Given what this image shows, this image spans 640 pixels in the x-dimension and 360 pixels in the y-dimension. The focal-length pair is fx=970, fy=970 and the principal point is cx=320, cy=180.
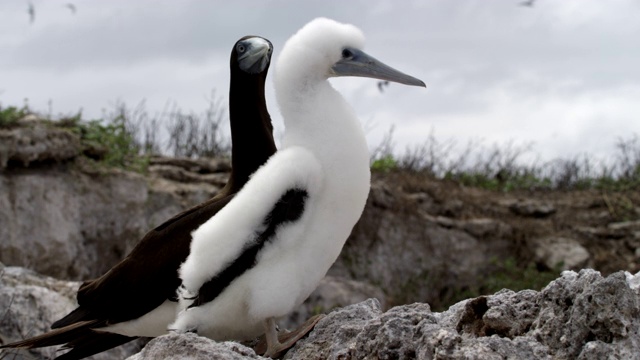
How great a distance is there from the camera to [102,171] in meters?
8.66

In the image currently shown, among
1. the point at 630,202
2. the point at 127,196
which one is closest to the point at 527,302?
the point at 127,196

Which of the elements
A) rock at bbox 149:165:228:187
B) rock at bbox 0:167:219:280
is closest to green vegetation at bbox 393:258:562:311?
rock at bbox 149:165:228:187

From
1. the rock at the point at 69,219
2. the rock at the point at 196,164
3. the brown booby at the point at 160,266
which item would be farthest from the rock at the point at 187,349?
the rock at the point at 196,164

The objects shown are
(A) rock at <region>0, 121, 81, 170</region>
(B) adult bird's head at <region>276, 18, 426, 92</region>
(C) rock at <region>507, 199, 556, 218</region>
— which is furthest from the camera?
(C) rock at <region>507, 199, 556, 218</region>

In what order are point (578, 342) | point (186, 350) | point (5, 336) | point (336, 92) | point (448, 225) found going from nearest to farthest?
1. point (578, 342)
2. point (186, 350)
3. point (336, 92)
4. point (5, 336)
5. point (448, 225)

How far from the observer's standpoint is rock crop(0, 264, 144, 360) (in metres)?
5.14

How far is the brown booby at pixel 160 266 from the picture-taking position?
13.8 ft

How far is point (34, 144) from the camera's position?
27.2 ft

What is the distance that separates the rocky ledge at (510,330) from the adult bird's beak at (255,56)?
5.56 feet

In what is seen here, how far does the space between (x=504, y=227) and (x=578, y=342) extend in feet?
26.8

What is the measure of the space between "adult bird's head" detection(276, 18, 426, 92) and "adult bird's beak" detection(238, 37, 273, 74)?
0.91 ft

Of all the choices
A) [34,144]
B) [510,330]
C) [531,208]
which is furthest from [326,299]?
[510,330]

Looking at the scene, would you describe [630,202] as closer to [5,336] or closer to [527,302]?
[5,336]

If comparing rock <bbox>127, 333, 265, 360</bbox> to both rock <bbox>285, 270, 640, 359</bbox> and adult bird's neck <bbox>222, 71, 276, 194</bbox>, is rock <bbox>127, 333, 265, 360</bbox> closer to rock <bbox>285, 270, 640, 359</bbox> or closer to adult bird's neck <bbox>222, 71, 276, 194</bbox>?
rock <bbox>285, 270, 640, 359</bbox>
